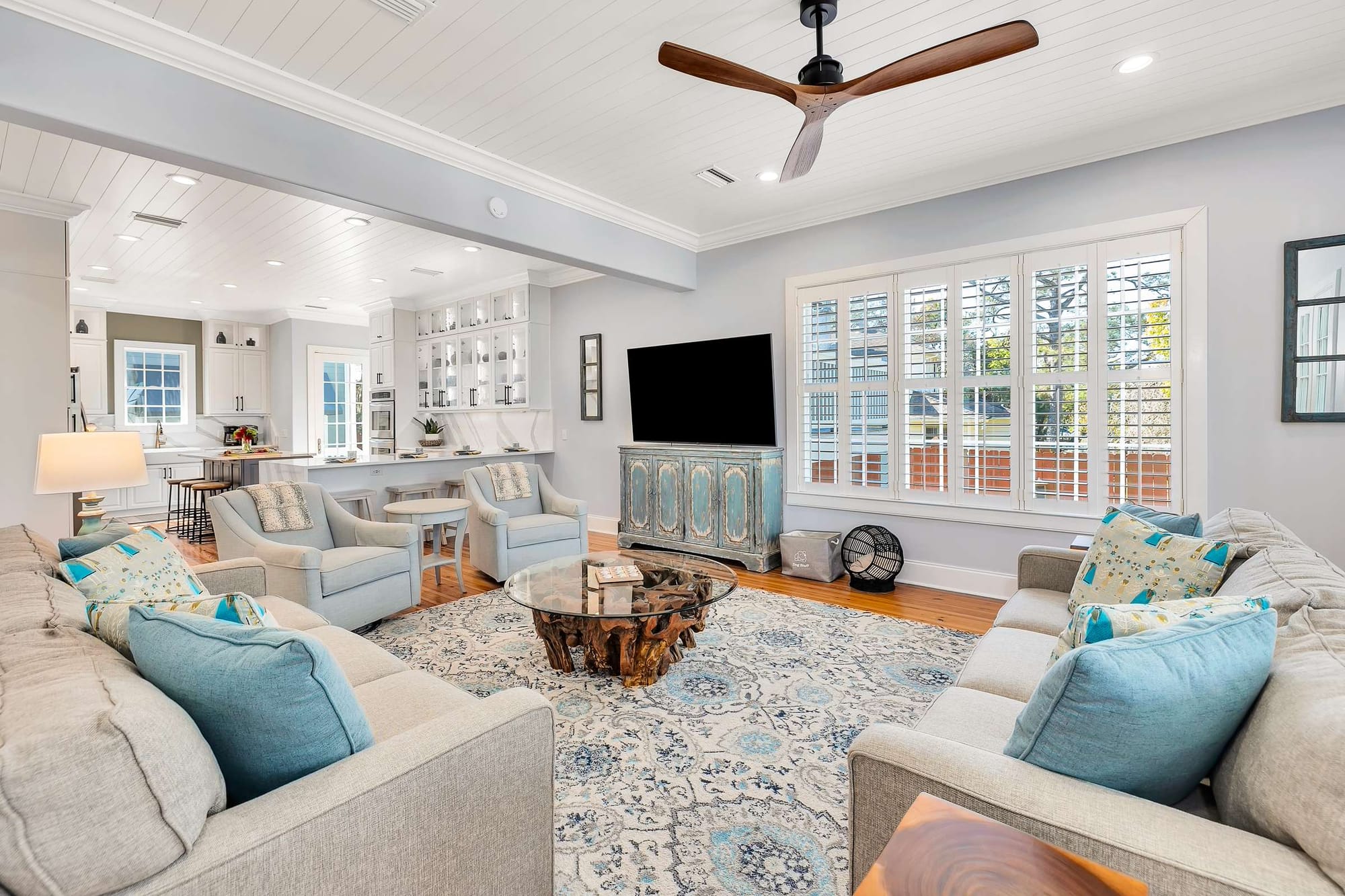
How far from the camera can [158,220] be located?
4.53 metres

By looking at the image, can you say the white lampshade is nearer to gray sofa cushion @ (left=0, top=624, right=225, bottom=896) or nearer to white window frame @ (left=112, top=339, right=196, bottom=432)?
gray sofa cushion @ (left=0, top=624, right=225, bottom=896)

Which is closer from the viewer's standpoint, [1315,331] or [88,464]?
[88,464]

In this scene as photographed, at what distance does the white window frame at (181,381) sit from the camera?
7.71m

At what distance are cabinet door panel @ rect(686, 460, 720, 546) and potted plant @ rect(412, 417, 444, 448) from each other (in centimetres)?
377

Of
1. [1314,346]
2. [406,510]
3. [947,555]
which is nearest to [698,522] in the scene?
[947,555]

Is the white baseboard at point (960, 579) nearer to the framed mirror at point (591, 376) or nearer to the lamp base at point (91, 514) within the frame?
the framed mirror at point (591, 376)

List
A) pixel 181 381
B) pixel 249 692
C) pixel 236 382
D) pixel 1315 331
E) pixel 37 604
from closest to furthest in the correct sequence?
pixel 249 692
pixel 37 604
pixel 1315 331
pixel 181 381
pixel 236 382

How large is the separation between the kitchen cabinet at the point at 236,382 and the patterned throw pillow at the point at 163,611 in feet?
28.5

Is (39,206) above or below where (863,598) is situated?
above

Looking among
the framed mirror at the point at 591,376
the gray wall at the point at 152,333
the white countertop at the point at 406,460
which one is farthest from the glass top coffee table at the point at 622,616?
the gray wall at the point at 152,333

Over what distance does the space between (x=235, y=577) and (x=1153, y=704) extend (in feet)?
10.2

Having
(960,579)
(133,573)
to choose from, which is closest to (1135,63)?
(960,579)

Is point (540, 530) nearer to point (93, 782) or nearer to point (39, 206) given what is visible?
point (93, 782)

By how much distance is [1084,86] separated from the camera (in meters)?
2.93
